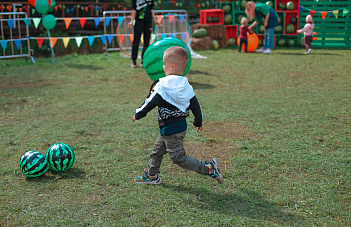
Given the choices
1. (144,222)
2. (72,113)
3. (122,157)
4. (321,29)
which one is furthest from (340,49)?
(144,222)

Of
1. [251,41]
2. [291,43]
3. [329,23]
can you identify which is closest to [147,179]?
[251,41]

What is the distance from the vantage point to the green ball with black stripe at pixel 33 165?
154 inches

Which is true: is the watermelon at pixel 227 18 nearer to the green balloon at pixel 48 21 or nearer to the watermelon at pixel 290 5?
the watermelon at pixel 290 5

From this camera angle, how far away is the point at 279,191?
3.63 metres

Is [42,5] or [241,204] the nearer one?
[241,204]

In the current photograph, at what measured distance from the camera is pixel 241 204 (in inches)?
134

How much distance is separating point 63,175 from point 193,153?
1.57 meters

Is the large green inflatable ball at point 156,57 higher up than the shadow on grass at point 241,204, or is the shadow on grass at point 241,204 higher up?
the large green inflatable ball at point 156,57

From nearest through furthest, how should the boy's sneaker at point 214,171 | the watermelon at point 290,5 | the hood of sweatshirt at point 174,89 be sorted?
1. the hood of sweatshirt at point 174,89
2. the boy's sneaker at point 214,171
3. the watermelon at point 290,5

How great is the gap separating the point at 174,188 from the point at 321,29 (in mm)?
15188

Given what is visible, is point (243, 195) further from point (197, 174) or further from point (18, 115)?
point (18, 115)

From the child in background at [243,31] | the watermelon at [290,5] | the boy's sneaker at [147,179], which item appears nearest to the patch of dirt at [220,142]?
the boy's sneaker at [147,179]

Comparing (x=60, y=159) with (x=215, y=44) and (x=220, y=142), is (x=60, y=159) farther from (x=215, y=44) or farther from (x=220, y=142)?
(x=215, y=44)

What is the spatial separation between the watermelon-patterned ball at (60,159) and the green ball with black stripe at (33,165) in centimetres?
8
